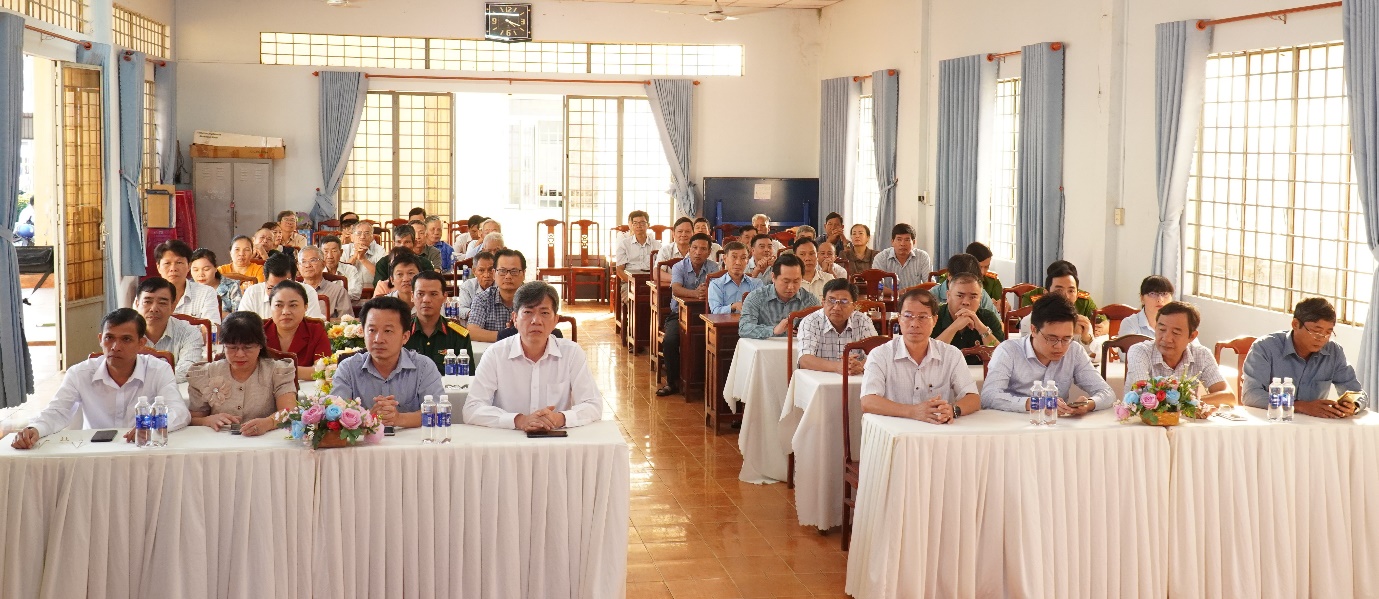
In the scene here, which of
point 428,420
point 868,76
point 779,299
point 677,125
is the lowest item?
point 428,420

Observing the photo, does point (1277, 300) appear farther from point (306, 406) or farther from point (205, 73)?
point (205, 73)

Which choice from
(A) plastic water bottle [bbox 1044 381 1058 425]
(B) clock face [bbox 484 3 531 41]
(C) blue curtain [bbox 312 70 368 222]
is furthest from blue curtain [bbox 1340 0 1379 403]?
(C) blue curtain [bbox 312 70 368 222]

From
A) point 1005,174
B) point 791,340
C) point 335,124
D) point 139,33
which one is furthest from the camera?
point 335,124

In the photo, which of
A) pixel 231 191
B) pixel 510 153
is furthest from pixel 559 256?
pixel 510 153

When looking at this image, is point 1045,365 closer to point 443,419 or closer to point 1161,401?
point 1161,401

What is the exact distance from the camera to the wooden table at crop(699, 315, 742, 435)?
26.1 ft

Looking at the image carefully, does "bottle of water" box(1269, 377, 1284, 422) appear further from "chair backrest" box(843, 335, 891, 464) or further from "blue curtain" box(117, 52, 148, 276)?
"blue curtain" box(117, 52, 148, 276)

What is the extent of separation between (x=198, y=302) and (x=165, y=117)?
7.76 m

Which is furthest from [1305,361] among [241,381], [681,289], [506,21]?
[506,21]

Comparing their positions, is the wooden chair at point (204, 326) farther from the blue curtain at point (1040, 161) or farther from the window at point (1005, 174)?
the window at point (1005, 174)

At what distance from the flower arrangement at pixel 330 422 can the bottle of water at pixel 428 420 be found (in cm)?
22

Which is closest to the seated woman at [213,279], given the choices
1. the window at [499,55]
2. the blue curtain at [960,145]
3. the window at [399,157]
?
the blue curtain at [960,145]

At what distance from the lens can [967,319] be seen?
6.23 metres

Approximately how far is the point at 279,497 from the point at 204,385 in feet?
2.65
